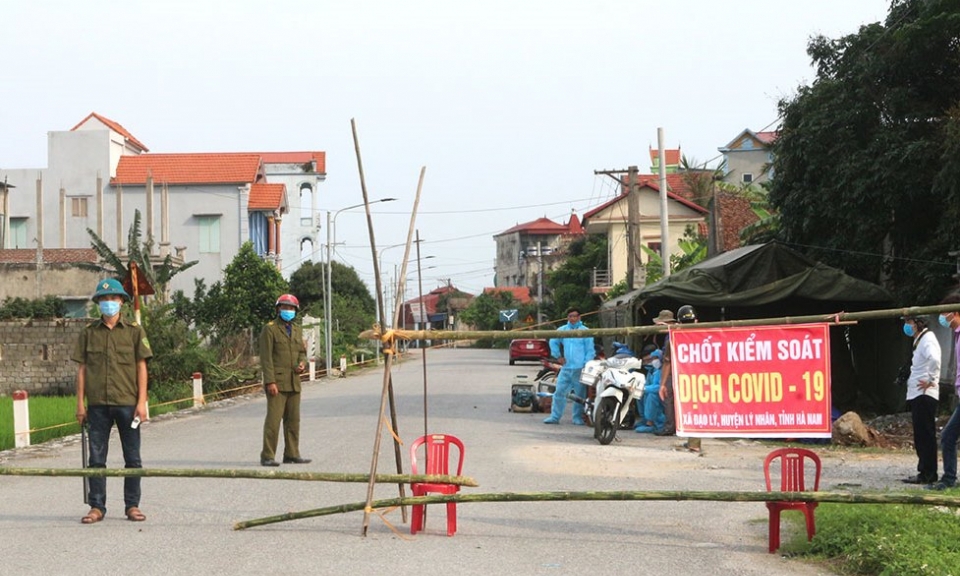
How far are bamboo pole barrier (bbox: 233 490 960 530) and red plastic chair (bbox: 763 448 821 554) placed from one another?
10.7 inches

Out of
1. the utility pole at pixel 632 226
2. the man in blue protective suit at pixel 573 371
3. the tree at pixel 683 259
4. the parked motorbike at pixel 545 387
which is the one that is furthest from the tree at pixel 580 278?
the man in blue protective suit at pixel 573 371

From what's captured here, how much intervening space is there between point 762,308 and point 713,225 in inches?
419

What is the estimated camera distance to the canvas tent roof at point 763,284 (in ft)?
60.6

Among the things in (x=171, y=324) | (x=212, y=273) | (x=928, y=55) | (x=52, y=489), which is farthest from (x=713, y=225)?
(x=212, y=273)

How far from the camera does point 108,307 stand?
31.5 feet

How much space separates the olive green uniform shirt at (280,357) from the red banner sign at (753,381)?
20.7 feet

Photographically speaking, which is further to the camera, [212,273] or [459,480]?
[212,273]

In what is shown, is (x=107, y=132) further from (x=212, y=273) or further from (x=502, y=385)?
(x=502, y=385)

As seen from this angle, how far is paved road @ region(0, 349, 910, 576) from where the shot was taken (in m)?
7.65

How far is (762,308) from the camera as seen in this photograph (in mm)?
19531

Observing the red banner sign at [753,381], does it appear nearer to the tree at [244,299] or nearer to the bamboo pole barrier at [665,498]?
the bamboo pole barrier at [665,498]

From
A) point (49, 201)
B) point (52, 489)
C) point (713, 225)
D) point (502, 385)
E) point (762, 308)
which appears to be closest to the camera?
point (52, 489)

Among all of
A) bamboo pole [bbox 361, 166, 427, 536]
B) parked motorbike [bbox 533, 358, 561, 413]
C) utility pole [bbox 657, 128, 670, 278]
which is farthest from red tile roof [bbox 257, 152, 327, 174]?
bamboo pole [bbox 361, 166, 427, 536]

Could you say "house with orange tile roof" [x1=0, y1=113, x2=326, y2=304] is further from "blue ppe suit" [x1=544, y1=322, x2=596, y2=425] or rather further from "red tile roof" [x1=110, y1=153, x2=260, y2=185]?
"blue ppe suit" [x1=544, y1=322, x2=596, y2=425]
